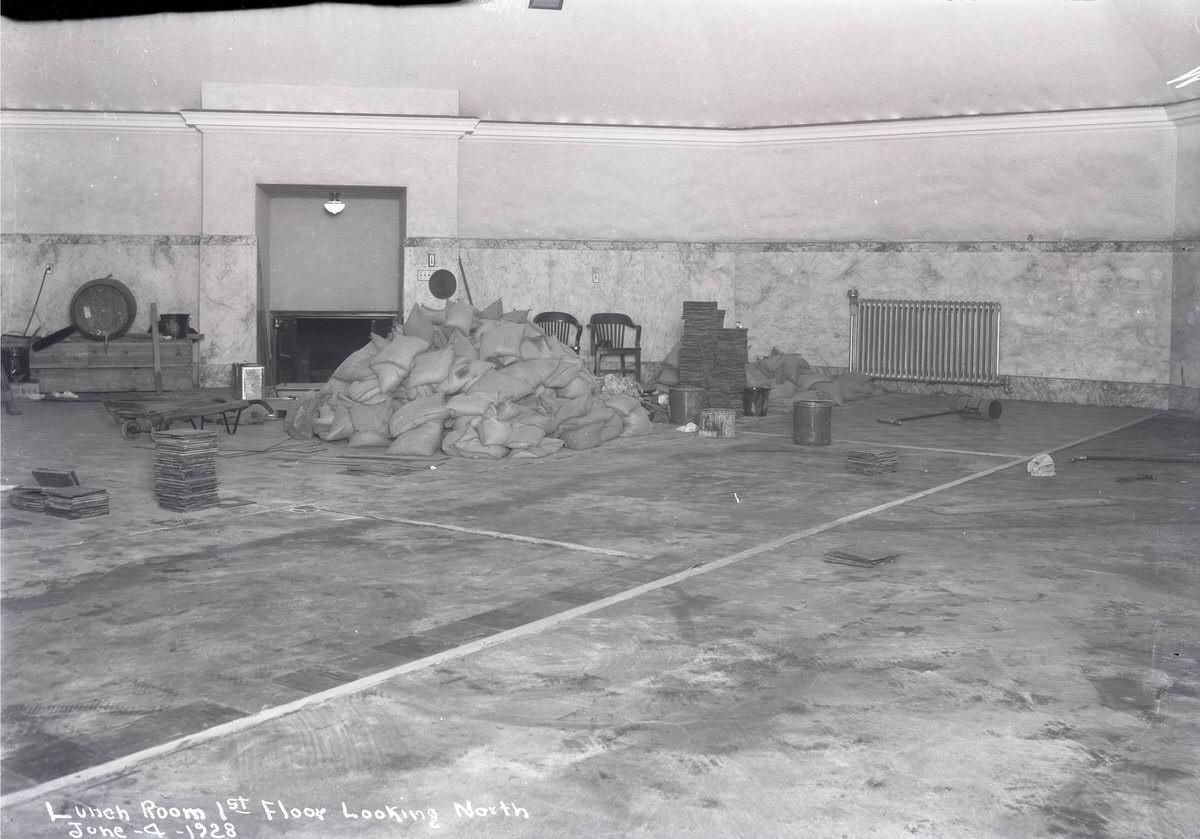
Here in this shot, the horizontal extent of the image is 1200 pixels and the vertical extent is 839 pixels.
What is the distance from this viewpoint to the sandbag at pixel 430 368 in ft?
30.8

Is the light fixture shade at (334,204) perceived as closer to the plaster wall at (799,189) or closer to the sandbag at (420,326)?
the plaster wall at (799,189)

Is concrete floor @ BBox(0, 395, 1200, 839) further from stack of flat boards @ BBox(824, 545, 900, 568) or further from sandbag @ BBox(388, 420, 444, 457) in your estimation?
sandbag @ BBox(388, 420, 444, 457)

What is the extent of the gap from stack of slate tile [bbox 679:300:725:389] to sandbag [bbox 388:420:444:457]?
365 centimetres

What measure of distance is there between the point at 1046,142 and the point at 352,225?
8.81 meters

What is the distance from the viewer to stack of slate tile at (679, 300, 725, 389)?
11852mm

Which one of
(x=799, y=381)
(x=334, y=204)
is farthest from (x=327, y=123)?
(x=799, y=381)

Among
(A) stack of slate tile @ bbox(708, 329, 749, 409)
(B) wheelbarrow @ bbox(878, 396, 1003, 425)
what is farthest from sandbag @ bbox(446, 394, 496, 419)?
(B) wheelbarrow @ bbox(878, 396, 1003, 425)

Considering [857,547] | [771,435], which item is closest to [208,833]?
[857,547]

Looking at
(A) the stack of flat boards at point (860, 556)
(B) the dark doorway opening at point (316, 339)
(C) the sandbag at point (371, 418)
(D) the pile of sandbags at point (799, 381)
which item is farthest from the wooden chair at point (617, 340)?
(A) the stack of flat boards at point (860, 556)

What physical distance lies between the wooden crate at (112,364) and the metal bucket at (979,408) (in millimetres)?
8654

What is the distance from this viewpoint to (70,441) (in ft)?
30.9

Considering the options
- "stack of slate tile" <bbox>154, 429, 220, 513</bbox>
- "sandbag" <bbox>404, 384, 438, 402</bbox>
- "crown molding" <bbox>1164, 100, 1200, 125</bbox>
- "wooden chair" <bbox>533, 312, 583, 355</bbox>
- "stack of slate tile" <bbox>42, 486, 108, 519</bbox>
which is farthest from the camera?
"wooden chair" <bbox>533, 312, 583, 355</bbox>

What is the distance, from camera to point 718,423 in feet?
33.7

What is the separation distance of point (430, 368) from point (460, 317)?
106 centimetres
